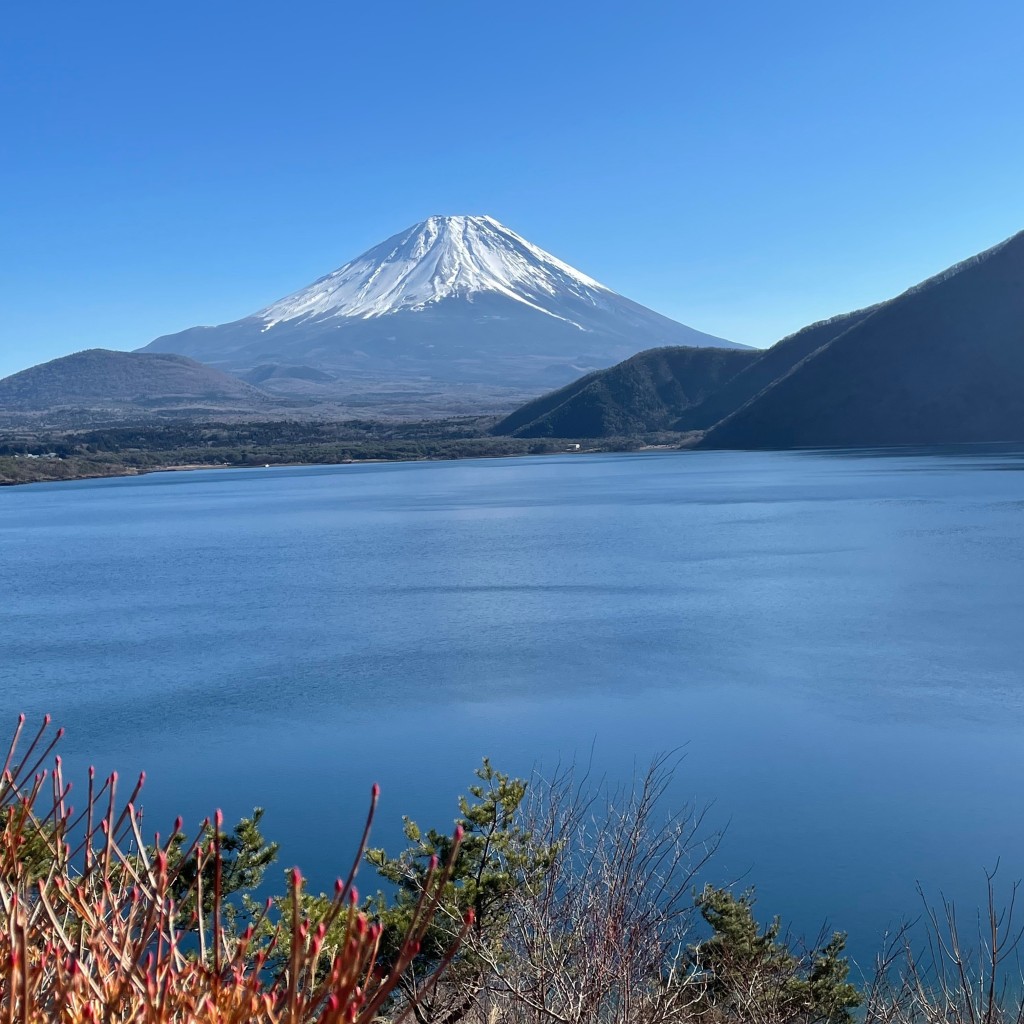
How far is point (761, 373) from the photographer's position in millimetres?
71562

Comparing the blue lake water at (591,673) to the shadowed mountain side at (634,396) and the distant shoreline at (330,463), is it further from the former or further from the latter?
the shadowed mountain side at (634,396)

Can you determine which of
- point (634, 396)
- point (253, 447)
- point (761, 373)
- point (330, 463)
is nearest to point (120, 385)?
point (253, 447)

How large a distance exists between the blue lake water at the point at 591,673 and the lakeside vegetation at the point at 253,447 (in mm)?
34927

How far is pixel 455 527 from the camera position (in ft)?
90.9

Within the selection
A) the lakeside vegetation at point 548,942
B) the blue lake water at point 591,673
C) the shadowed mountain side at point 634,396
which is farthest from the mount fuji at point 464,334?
the lakeside vegetation at point 548,942

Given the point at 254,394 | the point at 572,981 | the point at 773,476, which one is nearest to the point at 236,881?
the point at 572,981

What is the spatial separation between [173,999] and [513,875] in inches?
132

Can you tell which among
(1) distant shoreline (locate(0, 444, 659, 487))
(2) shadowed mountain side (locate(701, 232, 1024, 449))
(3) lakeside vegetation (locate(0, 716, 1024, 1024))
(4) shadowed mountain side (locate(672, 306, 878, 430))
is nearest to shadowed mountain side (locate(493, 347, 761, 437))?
Result: (4) shadowed mountain side (locate(672, 306, 878, 430))

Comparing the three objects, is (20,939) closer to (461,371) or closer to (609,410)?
(609,410)

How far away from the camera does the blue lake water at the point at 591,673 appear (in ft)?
25.6

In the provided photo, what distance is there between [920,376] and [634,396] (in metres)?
21.6

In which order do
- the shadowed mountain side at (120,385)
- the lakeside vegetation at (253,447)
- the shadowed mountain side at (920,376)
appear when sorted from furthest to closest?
the shadowed mountain side at (120,385)
the lakeside vegetation at (253,447)
the shadowed mountain side at (920,376)

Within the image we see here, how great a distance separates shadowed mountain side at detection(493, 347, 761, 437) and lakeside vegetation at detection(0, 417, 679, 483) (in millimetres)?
2237

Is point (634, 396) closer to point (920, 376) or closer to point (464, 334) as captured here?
point (920, 376)
